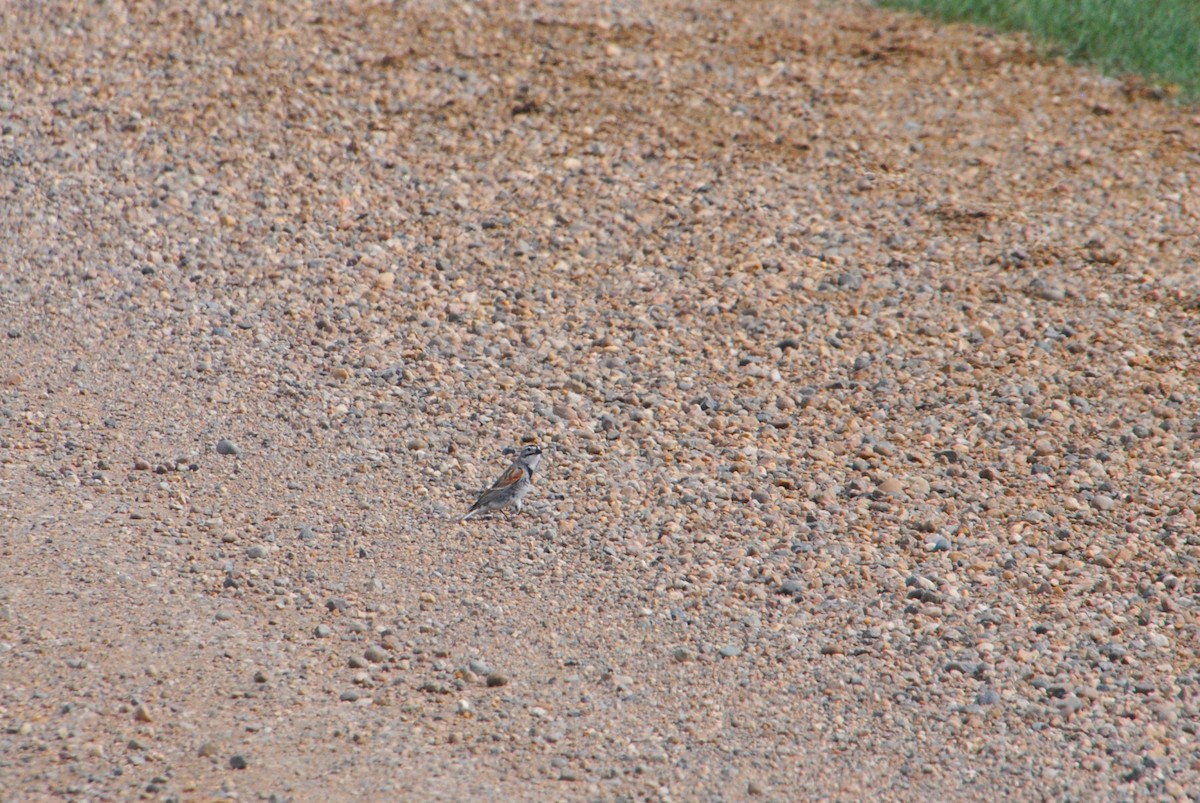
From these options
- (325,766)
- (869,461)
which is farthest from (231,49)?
(325,766)

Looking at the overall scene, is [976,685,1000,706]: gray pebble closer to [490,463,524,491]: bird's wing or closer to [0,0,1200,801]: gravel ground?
[0,0,1200,801]: gravel ground

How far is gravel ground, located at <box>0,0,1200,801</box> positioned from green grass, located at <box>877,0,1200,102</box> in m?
0.31

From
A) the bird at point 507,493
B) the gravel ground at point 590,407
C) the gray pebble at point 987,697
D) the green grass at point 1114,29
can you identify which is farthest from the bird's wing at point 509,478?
the green grass at point 1114,29

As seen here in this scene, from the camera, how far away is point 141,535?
5.56 meters

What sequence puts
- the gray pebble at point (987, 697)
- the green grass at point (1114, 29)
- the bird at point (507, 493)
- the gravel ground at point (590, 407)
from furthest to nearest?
the green grass at point (1114, 29), the bird at point (507, 493), the gray pebble at point (987, 697), the gravel ground at point (590, 407)

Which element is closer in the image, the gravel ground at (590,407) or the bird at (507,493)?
the gravel ground at (590,407)

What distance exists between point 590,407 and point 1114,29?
21.2ft

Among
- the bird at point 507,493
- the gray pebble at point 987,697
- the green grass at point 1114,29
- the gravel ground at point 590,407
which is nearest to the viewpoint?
the gravel ground at point 590,407

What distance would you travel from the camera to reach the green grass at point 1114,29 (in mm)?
10219

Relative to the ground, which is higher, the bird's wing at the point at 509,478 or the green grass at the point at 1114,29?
the green grass at the point at 1114,29

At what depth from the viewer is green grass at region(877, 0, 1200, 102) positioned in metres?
10.2

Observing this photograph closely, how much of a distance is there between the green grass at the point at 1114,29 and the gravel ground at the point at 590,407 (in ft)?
1.01

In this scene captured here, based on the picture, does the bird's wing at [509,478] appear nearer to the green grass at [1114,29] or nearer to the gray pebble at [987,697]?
the gray pebble at [987,697]

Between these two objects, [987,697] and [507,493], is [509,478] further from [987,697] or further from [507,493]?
[987,697]
